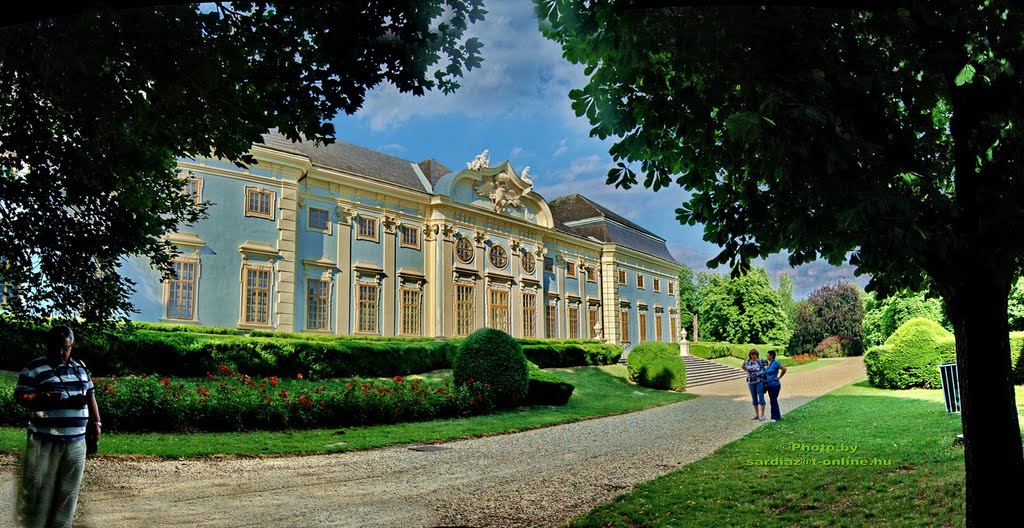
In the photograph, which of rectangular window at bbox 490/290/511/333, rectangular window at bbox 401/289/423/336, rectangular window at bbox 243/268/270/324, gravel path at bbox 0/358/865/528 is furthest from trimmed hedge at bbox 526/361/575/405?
rectangular window at bbox 490/290/511/333

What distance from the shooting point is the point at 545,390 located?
18.5 m

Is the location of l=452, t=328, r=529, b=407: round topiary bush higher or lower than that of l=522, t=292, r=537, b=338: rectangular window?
lower

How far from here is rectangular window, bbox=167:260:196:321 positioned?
19625 mm

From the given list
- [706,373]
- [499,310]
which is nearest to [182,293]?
[499,310]

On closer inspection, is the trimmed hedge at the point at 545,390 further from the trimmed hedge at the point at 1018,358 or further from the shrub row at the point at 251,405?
the trimmed hedge at the point at 1018,358

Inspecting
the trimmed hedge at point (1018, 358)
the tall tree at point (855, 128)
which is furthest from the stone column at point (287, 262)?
the trimmed hedge at point (1018, 358)

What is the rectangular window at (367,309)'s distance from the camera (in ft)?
82.9

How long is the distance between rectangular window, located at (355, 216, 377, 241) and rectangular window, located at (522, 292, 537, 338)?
32.3ft

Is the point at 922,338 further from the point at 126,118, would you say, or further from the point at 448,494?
the point at 126,118

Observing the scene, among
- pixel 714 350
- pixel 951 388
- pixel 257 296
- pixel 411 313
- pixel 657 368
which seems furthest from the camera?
pixel 714 350

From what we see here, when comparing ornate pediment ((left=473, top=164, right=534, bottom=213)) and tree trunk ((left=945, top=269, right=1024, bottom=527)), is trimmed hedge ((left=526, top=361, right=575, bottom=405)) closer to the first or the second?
tree trunk ((left=945, top=269, right=1024, bottom=527))

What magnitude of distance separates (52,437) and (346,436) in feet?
22.6

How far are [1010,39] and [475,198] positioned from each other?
26642 millimetres

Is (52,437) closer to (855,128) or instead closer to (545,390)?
(855,128)
